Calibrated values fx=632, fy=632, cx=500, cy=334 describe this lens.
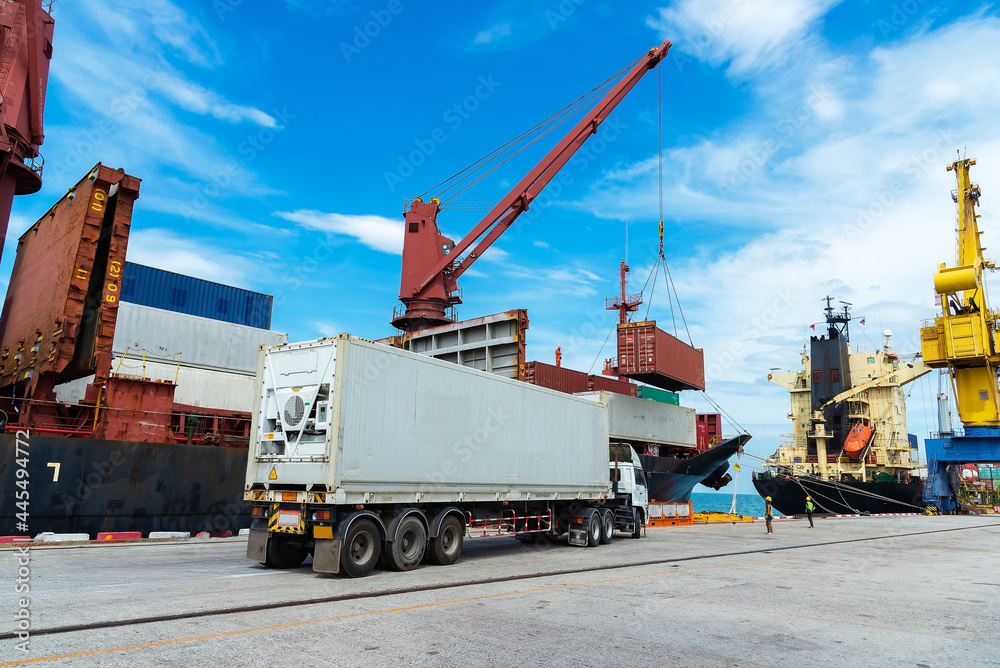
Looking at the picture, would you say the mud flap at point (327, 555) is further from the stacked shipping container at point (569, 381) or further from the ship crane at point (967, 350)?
the ship crane at point (967, 350)

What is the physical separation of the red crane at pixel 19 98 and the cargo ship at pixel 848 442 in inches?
1752

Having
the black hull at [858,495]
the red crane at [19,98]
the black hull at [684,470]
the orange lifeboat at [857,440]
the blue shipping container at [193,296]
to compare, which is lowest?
the black hull at [858,495]

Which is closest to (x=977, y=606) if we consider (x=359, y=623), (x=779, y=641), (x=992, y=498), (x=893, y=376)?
(x=779, y=641)

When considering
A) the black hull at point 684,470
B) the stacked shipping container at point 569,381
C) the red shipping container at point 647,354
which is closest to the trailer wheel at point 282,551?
the stacked shipping container at point 569,381

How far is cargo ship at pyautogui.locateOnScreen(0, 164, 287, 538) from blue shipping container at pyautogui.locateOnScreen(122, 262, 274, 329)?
11053 mm

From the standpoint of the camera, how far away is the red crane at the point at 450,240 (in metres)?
30.9

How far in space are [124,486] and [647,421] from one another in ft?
71.6

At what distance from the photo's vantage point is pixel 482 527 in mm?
13773

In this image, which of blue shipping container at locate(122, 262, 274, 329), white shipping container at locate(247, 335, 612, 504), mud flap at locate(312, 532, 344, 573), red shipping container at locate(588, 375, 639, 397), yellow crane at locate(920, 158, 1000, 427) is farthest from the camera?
yellow crane at locate(920, 158, 1000, 427)

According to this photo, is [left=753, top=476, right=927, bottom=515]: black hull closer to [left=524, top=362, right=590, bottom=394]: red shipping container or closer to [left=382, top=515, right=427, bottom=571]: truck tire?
[left=524, top=362, right=590, bottom=394]: red shipping container

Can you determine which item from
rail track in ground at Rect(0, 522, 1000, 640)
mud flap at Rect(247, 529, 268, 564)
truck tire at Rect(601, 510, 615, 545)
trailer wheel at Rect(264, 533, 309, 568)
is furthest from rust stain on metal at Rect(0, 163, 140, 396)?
truck tire at Rect(601, 510, 615, 545)

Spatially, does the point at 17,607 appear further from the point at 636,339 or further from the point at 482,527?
the point at 636,339

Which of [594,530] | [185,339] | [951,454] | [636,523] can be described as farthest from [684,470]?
[185,339]

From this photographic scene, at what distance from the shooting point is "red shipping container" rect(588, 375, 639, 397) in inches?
1164
